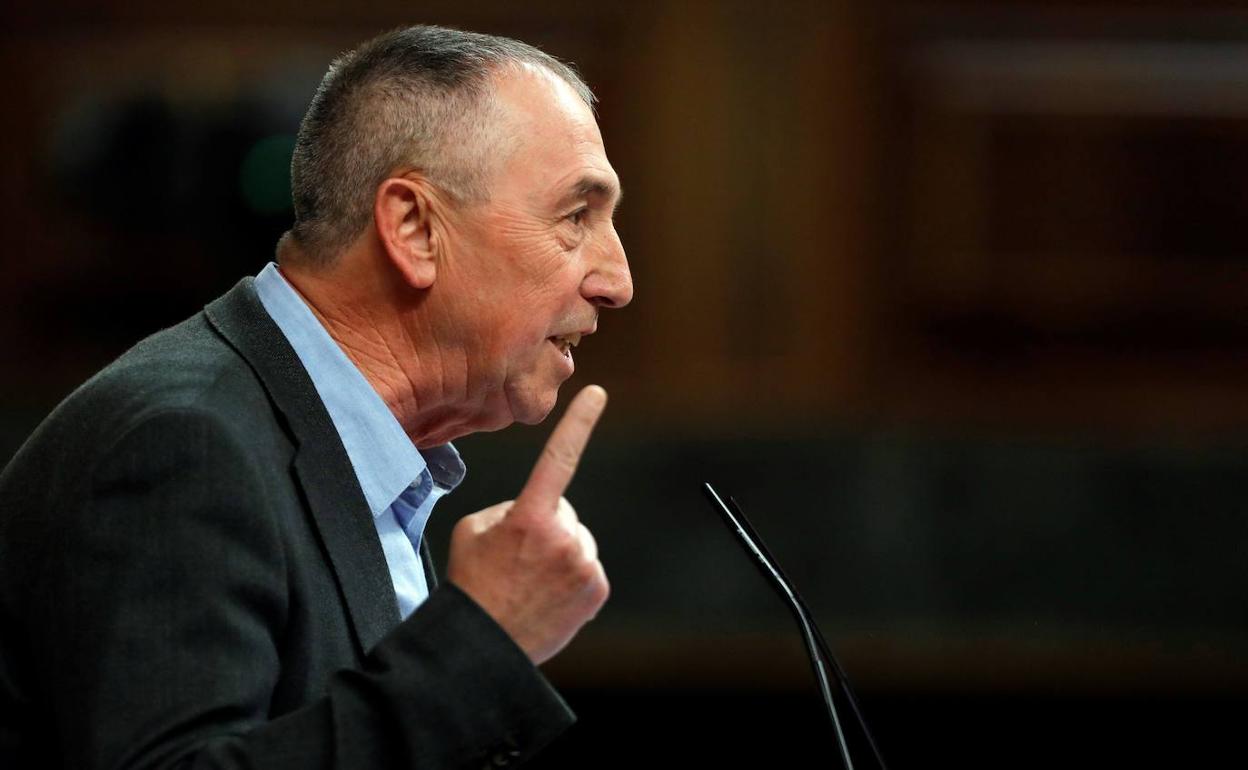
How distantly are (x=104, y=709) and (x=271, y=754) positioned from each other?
129 mm

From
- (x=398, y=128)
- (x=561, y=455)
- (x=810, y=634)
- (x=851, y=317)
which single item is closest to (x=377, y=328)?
(x=398, y=128)

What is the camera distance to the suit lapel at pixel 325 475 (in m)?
1.44

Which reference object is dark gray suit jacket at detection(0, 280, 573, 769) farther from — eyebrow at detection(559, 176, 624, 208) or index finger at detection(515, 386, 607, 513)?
eyebrow at detection(559, 176, 624, 208)

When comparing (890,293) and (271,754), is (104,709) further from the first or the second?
(890,293)

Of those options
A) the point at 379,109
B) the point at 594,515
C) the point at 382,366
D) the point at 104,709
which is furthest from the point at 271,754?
the point at 594,515

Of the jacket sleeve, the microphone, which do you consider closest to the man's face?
the microphone

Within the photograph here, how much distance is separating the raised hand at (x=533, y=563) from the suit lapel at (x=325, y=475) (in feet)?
0.52

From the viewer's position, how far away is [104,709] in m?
1.24

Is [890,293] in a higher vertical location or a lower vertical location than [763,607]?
higher

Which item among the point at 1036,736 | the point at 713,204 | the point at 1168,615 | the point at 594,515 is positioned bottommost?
the point at 1036,736

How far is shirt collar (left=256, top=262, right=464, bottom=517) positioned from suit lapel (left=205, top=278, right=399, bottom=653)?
0.04m

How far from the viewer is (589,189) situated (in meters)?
1.71

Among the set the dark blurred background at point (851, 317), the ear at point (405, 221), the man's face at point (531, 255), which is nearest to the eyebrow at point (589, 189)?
the man's face at point (531, 255)

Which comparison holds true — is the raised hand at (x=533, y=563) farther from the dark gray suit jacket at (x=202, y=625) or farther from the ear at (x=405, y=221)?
the ear at (x=405, y=221)
